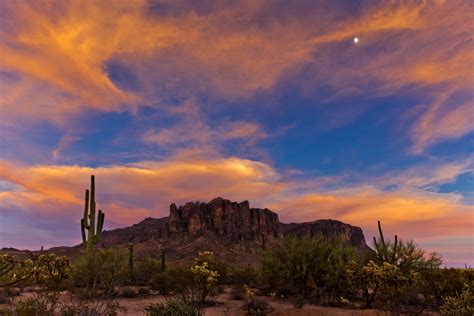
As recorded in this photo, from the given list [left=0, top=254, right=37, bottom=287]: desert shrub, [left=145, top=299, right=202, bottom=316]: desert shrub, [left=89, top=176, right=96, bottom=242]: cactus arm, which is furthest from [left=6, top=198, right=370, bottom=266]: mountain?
[left=145, top=299, right=202, bottom=316]: desert shrub

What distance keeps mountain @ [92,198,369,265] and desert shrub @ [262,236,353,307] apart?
176 feet

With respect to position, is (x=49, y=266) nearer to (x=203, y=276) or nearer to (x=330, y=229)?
(x=203, y=276)

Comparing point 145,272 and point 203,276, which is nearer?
point 203,276

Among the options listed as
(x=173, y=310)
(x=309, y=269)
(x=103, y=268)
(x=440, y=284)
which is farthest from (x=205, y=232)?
(x=173, y=310)

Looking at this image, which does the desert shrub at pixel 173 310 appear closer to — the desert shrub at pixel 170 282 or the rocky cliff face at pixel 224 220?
the desert shrub at pixel 170 282

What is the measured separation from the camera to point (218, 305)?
18.2 metres

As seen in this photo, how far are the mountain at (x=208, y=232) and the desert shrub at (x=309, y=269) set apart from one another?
5373 cm

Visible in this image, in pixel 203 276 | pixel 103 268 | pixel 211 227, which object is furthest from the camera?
pixel 211 227

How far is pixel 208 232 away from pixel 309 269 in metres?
79.3

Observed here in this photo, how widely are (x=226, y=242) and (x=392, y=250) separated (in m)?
72.6

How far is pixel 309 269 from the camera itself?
18.6 m

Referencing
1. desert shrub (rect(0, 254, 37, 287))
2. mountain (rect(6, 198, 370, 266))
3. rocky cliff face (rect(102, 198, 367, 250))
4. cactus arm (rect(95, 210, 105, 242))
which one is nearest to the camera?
desert shrub (rect(0, 254, 37, 287))

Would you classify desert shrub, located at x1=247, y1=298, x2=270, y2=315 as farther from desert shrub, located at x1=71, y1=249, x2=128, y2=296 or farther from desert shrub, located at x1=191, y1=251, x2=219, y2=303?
desert shrub, located at x1=71, y1=249, x2=128, y2=296

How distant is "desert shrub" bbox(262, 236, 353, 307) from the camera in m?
18.6
